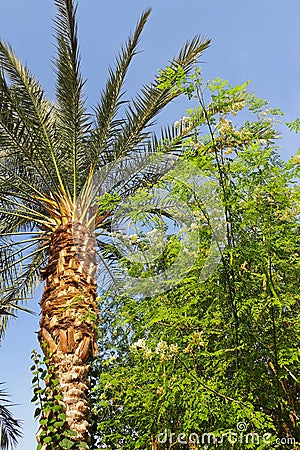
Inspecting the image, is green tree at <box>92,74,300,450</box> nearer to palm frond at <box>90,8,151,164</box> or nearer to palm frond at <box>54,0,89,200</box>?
palm frond at <box>54,0,89,200</box>

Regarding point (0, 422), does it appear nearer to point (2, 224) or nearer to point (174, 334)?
point (2, 224)

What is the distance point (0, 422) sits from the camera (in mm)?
7648

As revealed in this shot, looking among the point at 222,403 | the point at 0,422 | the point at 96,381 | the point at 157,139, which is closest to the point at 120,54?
the point at 157,139

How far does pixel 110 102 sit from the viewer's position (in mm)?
6469

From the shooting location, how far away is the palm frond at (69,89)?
6.01 m

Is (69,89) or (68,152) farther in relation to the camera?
(68,152)

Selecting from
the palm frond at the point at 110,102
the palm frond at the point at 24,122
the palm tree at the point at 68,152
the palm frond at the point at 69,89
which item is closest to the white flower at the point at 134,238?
the palm tree at the point at 68,152
